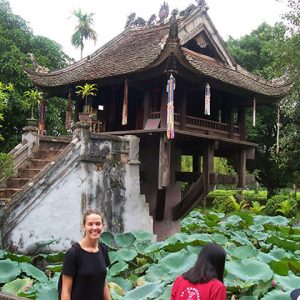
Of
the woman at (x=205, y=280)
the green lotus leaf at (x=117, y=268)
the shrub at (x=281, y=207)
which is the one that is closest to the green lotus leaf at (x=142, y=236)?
the green lotus leaf at (x=117, y=268)

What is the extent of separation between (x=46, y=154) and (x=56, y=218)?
7.50 ft

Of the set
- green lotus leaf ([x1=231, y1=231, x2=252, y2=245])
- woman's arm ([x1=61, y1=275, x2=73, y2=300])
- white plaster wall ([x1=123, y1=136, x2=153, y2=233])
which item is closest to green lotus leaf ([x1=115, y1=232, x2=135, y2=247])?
white plaster wall ([x1=123, y1=136, x2=153, y2=233])

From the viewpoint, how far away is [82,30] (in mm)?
30219

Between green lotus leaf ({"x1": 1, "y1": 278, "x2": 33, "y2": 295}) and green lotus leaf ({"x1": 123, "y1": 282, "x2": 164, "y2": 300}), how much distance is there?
1540mm

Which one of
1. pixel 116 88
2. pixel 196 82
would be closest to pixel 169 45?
pixel 196 82

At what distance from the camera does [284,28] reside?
1769 centimetres

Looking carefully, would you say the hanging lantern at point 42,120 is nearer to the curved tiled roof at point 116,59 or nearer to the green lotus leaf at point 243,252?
the curved tiled roof at point 116,59

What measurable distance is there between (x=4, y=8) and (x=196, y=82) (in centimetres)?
1107

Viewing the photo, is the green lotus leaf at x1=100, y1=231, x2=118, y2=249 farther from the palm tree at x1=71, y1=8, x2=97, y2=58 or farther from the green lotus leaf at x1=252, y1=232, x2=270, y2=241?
the palm tree at x1=71, y1=8, x2=97, y2=58

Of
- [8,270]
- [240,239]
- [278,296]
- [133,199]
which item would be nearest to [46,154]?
[133,199]

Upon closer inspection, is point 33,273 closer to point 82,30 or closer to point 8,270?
point 8,270

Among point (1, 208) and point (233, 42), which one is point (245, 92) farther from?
point (233, 42)

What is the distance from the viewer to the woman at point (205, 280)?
2.80 m

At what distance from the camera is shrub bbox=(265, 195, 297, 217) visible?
2058 centimetres
